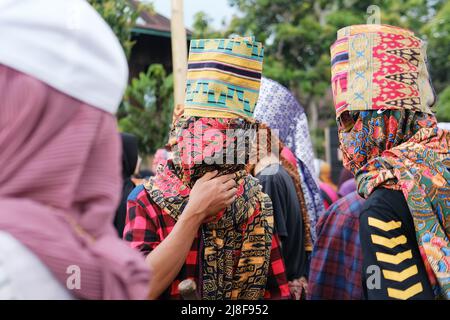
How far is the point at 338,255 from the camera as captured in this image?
3.12 metres

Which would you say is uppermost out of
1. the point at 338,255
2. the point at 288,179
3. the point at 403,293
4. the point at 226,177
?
the point at 288,179

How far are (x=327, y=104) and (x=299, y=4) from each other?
222 inches

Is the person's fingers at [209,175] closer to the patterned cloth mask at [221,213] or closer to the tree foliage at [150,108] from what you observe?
the patterned cloth mask at [221,213]

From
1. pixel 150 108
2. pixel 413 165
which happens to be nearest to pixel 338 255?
pixel 413 165

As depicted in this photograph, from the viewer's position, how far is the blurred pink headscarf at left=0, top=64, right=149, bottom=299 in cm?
129

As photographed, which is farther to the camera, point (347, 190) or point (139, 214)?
point (347, 190)

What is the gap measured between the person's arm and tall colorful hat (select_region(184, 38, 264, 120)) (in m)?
0.32

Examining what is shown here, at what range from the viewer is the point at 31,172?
1292 millimetres

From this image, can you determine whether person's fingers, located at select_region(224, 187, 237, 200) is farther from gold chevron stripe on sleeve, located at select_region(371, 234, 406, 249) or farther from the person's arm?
gold chevron stripe on sleeve, located at select_region(371, 234, 406, 249)

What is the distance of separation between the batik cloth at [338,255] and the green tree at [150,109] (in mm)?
7865

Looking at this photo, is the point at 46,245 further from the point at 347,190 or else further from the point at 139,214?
the point at 347,190

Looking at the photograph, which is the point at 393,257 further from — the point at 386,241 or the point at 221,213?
the point at 221,213

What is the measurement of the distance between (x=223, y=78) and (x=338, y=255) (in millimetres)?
1033
